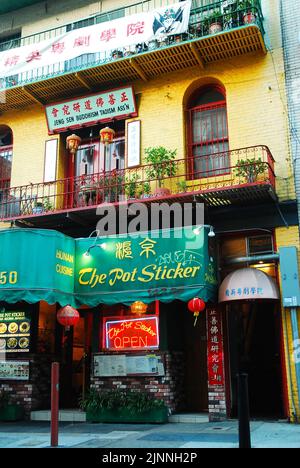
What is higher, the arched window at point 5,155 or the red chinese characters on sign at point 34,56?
the red chinese characters on sign at point 34,56

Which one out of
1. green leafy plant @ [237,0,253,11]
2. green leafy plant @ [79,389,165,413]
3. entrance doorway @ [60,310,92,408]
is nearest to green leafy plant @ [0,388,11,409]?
entrance doorway @ [60,310,92,408]

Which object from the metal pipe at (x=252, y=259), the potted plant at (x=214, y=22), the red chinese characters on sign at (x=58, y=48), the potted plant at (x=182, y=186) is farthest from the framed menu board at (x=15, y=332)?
the potted plant at (x=214, y=22)

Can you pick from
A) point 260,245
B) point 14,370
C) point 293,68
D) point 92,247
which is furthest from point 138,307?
point 293,68

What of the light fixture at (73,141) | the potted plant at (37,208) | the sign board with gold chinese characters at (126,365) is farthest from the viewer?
the light fixture at (73,141)

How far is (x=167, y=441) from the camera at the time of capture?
31.1ft

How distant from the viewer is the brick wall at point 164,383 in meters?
12.8

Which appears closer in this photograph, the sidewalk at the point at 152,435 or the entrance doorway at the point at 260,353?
the sidewalk at the point at 152,435

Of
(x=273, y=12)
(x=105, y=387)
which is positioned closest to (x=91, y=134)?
(x=273, y=12)

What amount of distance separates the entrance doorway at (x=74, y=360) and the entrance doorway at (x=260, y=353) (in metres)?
4.66

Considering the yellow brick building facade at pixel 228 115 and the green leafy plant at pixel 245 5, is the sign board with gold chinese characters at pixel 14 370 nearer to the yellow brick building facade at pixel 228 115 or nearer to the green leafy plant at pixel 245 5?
the yellow brick building facade at pixel 228 115

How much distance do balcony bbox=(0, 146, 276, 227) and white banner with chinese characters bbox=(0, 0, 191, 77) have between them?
3.59 meters

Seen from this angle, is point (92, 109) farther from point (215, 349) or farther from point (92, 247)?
point (215, 349)

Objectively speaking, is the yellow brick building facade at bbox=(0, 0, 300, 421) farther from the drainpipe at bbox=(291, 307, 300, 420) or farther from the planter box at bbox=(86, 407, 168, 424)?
the planter box at bbox=(86, 407, 168, 424)
